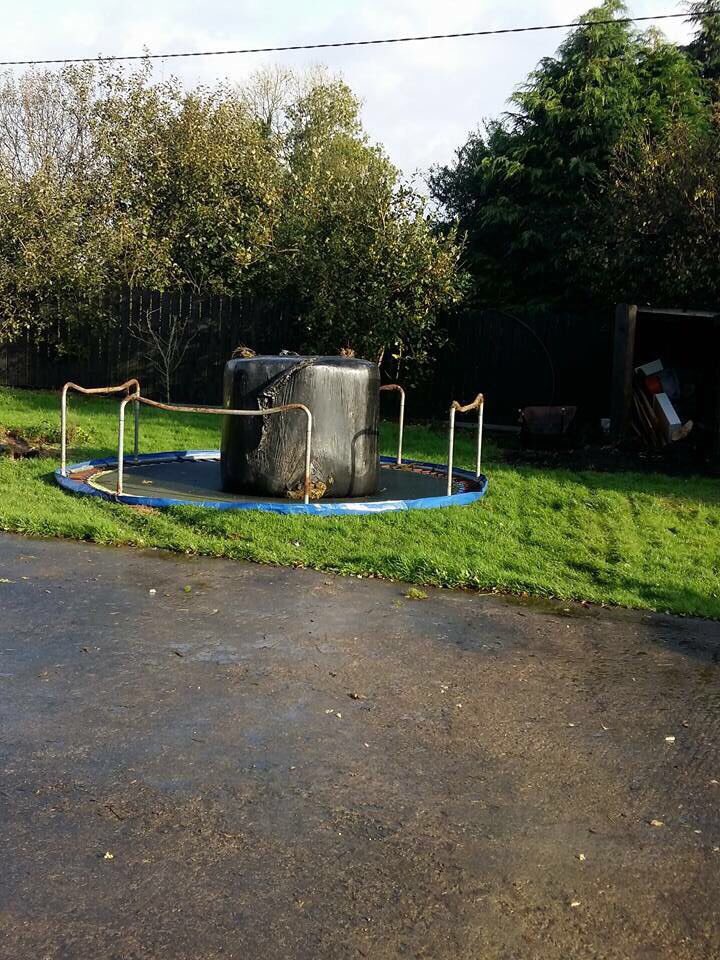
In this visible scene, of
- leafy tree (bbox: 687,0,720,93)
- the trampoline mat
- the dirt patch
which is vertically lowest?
the trampoline mat

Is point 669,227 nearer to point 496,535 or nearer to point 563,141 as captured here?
point 496,535

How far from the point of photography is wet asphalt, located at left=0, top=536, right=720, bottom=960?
2.61m

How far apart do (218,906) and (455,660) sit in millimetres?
2470

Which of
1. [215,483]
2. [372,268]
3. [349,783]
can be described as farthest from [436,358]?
[349,783]

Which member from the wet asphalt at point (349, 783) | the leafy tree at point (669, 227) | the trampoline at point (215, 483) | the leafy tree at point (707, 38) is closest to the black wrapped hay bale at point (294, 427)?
the trampoline at point (215, 483)

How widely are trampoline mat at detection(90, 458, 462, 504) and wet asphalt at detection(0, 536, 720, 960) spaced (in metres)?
3.08

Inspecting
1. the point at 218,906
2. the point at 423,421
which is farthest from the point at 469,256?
the point at 218,906

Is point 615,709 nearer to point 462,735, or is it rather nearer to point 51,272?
point 462,735

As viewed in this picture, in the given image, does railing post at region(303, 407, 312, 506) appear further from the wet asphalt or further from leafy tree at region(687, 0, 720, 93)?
leafy tree at region(687, 0, 720, 93)

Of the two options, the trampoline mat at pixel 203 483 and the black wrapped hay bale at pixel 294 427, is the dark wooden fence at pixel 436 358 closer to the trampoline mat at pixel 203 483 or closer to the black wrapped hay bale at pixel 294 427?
the trampoline mat at pixel 203 483

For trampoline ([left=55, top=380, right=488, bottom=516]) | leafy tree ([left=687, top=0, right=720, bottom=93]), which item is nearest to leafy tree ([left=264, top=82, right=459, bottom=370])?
trampoline ([left=55, top=380, right=488, bottom=516])

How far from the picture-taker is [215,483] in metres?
9.73

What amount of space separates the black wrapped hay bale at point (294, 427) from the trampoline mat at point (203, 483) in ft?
0.55

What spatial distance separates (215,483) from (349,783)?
21.3 feet
